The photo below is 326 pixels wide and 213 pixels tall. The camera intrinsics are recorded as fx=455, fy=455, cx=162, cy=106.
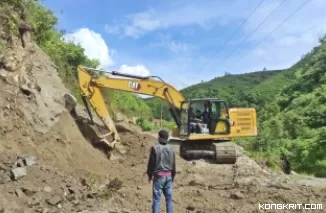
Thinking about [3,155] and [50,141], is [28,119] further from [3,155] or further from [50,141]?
[3,155]

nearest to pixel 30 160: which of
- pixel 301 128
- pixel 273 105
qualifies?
pixel 301 128

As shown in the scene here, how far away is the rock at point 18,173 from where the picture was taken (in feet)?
27.9

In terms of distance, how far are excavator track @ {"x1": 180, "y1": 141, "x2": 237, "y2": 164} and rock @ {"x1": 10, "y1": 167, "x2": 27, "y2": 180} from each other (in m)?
7.44

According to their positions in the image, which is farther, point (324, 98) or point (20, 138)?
→ point (324, 98)

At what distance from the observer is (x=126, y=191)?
10141 millimetres

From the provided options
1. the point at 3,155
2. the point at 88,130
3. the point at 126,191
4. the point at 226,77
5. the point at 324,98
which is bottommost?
the point at 126,191

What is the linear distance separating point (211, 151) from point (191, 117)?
1.33m

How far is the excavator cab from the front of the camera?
15094 mm

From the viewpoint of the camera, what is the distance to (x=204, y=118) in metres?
15.2

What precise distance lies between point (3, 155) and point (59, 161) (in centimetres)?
186

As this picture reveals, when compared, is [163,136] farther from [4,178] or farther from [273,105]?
[273,105]

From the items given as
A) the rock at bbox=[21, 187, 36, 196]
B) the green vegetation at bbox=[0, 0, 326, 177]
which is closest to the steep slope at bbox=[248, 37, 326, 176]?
the green vegetation at bbox=[0, 0, 326, 177]

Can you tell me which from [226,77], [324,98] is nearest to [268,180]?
[324,98]

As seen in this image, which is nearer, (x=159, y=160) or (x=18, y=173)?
(x=159, y=160)
